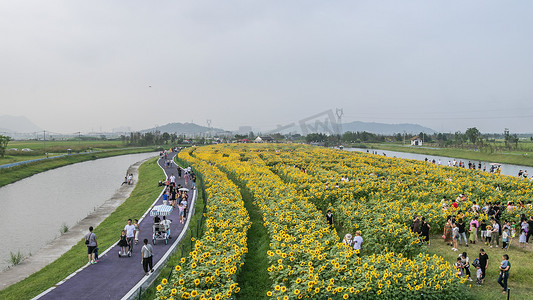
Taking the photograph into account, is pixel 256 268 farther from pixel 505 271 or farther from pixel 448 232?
pixel 448 232

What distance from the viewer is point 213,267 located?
998 centimetres

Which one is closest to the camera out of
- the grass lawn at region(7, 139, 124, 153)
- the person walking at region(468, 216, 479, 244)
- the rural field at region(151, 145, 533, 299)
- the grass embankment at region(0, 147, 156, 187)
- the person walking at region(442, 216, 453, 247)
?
the rural field at region(151, 145, 533, 299)

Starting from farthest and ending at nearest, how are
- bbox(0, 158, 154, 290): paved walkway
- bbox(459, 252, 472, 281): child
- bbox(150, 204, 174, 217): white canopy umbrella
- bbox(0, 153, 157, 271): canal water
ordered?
bbox(0, 153, 157, 271): canal water → bbox(150, 204, 174, 217): white canopy umbrella → bbox(0, 158, 154, 290): paved walkway → bbox(459, 252, 472, 281): child

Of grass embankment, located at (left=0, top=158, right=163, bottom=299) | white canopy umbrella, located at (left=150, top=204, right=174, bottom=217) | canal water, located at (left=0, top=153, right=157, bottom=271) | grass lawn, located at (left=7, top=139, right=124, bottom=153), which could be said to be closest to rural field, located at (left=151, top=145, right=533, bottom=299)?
white canopy umbrella, located at (left=150, top=204, right=174, bottom=217)

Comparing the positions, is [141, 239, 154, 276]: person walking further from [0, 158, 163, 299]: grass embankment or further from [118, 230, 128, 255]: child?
[0, 158, 163, 299]: grass embankment

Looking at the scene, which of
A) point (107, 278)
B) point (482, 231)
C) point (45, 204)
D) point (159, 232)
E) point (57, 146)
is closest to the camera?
point (107, 278)

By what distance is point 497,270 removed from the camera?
41.8ft

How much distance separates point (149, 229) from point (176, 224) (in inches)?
63.3

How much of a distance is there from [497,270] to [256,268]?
30.0 ft

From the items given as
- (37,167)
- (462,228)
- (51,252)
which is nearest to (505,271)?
(462,228)

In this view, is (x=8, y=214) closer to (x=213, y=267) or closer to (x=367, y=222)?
(x=213, y=267)

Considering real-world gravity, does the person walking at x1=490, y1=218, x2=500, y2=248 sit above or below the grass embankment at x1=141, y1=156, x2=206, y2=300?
above

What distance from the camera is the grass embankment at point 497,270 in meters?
11.1

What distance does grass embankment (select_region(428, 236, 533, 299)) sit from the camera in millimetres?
11086
